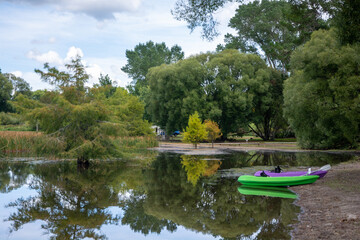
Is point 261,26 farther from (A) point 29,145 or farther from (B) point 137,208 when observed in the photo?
(B) point 137,208

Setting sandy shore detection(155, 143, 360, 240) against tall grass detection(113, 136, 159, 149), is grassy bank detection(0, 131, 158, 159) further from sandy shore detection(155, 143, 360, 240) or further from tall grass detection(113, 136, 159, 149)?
sandy shore detection(155, 143, 360, 240)

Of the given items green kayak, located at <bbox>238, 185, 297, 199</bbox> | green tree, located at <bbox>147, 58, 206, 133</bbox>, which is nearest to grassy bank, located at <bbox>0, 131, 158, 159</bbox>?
green tree, located at <bbox>147, 58, 206, 133</bbox>

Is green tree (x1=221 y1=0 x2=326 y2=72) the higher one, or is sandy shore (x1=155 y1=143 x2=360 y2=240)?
green tree (x1=221 y1=0 x2=326 y2=72)

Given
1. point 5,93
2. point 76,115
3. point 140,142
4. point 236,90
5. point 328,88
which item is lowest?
point 140,142

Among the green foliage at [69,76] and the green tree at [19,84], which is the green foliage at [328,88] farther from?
the green tree at [19,84]

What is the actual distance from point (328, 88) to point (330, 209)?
46.7 ft

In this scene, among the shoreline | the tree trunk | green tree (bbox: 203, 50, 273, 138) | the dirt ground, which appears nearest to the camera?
the dirt ground

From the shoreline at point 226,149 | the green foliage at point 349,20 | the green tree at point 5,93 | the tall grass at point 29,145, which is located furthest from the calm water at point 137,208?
the green tree at point 5,93

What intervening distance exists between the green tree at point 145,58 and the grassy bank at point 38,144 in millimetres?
54956

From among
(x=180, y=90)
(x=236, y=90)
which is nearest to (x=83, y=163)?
(x=180, y=90)

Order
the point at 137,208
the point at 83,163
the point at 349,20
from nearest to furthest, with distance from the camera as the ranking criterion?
the point at 137,208 < the point at 349,20 < the point at 83,163

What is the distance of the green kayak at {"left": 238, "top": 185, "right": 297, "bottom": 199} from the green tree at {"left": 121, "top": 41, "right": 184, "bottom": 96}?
82.8m

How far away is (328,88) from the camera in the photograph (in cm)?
2397

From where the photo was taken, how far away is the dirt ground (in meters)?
8.98
